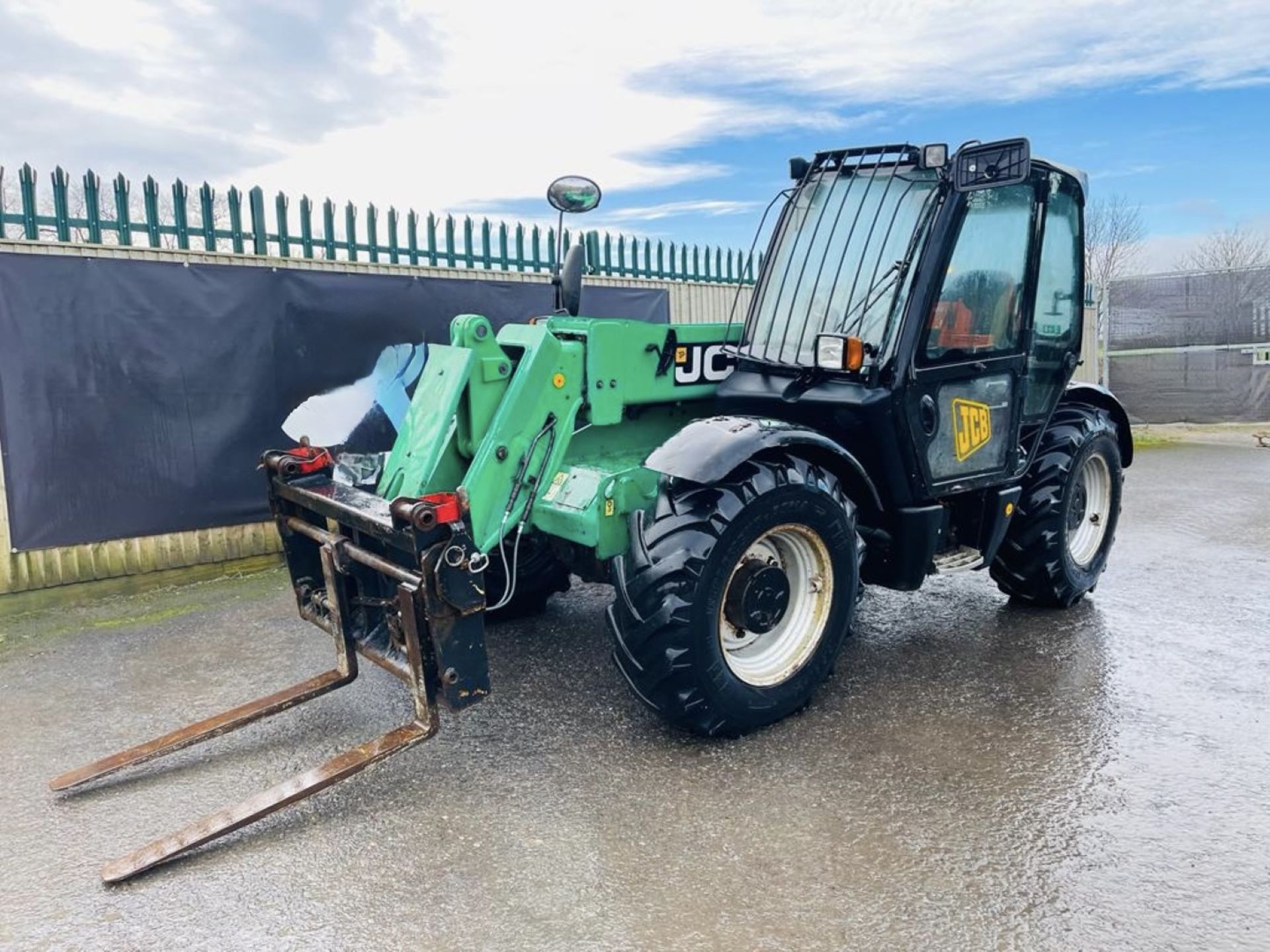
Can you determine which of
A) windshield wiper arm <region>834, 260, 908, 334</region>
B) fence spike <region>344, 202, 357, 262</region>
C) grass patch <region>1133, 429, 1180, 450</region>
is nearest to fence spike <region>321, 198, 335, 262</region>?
fence spike <region>344, 202, 357, 262</region>

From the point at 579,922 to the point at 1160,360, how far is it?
12.9 meters

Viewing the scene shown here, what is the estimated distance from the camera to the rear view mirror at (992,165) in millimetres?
3902

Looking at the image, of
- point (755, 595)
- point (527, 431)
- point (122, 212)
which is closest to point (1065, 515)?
point (755, 595)

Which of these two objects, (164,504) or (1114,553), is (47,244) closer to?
(164,504)

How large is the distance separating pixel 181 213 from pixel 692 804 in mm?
5330

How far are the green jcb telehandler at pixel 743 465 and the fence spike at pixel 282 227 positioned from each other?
3.05m

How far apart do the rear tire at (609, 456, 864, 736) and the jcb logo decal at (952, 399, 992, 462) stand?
0.84 meters

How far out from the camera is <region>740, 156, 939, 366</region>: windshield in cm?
420

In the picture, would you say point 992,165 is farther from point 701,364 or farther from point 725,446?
point 725,446

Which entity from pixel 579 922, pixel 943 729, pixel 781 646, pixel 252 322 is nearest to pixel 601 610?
pixel 781 646

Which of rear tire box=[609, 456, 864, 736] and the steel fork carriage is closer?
the steel fork carriage

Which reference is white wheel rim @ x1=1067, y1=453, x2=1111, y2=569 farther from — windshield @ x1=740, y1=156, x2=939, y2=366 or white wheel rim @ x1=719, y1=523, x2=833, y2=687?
white wheel rim @ x1=719, y1=523, x2=833, y2=687

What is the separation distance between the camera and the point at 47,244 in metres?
5.84

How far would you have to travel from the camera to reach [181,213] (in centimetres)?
632
